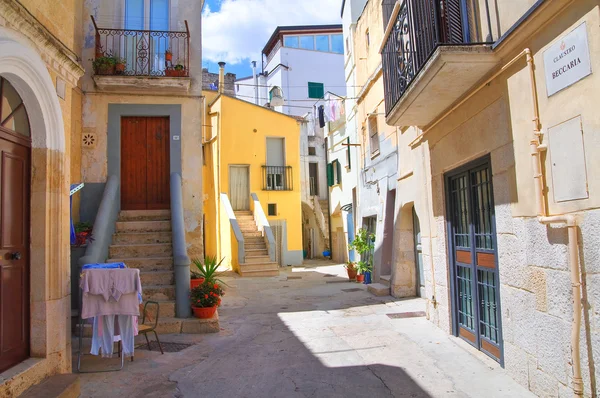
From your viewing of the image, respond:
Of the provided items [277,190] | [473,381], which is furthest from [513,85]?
[277,190]

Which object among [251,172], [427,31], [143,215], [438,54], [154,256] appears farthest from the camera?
[251,172]

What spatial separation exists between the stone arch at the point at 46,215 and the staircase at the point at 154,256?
2498 millimetres

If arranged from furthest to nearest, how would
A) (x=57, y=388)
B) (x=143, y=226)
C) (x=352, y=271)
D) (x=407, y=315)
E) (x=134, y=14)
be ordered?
(x=352, y=271) → (x=134, y=14) → (x=143, y=226) → (x=407, y=315) → (x=57, y=388)

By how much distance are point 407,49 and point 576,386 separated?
15.8ft

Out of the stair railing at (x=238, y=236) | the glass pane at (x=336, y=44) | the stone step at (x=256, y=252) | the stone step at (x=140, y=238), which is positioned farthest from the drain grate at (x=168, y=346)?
the glass pane at (x=336, y=44)

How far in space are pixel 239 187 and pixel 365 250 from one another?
8893mm

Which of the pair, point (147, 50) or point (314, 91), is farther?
point (314, 91)

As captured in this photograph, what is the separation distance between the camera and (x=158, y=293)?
7.79 meters

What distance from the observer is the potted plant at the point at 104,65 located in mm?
9742

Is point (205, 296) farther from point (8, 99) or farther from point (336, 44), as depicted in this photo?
point (336, 44)

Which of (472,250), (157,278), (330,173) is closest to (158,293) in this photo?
(157,278)

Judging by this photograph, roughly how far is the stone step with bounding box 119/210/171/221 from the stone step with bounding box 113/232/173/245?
68cm

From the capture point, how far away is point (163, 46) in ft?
34.7

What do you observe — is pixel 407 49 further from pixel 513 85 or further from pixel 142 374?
pixel 142 374
